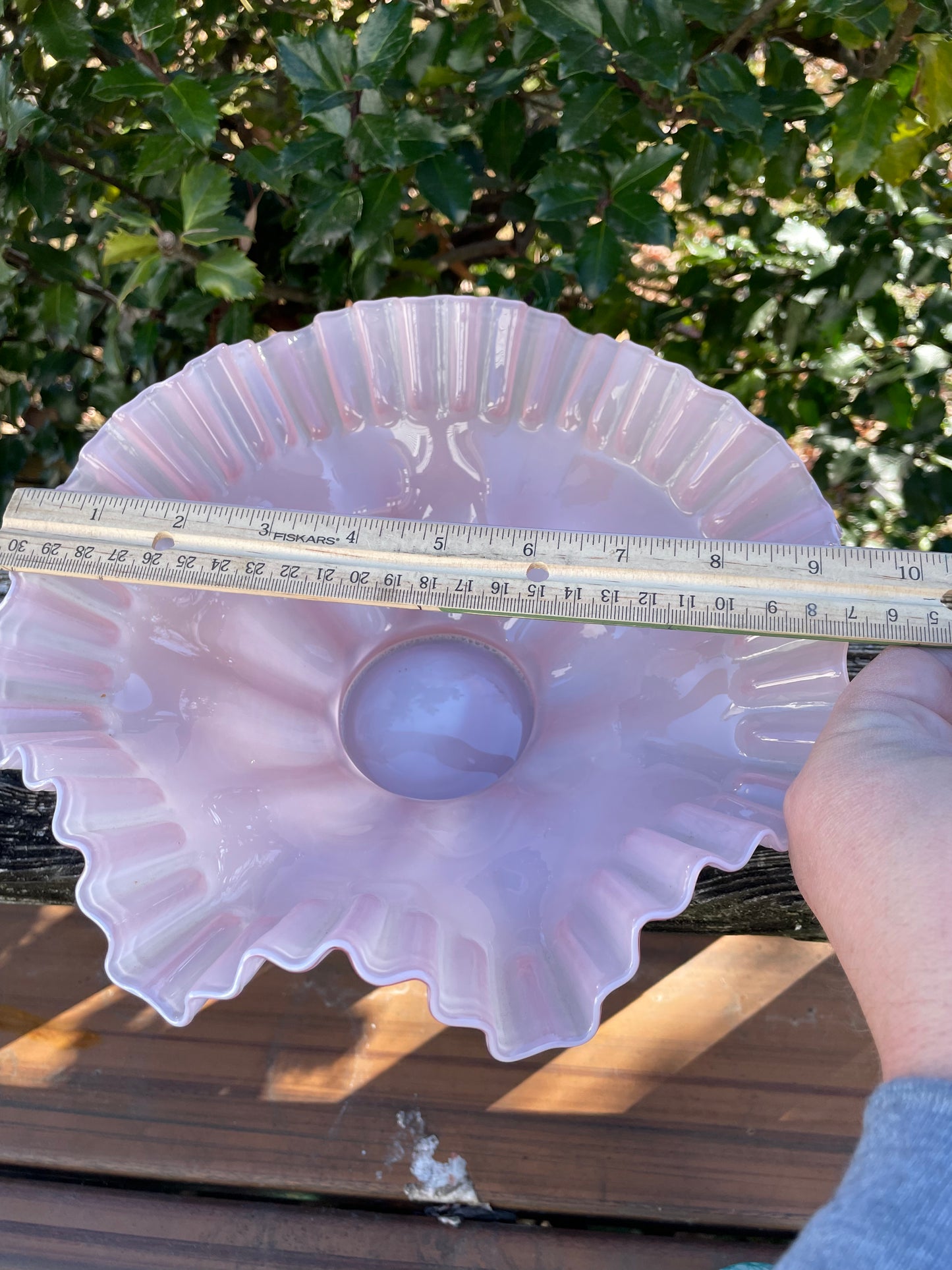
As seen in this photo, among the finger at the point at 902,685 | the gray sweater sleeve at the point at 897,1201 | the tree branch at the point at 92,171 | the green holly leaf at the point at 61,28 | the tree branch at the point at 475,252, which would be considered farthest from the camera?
the tree branch at the point at 475,252

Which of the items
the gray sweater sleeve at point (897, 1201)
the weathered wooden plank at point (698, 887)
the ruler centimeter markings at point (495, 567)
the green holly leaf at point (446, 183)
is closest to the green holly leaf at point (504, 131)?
the green holly leaf at point (446, 183)

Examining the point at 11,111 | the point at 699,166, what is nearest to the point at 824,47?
the point at 699,166

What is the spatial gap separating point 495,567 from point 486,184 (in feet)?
1.79

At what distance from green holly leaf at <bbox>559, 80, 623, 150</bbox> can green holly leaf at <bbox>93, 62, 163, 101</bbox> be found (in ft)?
Answer: 1.07

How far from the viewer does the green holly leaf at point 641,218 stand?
791 mm

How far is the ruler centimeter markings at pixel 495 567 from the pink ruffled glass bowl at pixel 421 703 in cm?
3

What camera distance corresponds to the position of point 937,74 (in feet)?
2.24

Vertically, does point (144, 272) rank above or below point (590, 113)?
below

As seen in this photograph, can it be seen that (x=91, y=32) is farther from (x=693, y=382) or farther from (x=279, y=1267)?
(x=279, y=1267)

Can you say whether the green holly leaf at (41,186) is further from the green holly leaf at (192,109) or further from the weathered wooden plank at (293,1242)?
the weathered wooden plank at (293,1242)

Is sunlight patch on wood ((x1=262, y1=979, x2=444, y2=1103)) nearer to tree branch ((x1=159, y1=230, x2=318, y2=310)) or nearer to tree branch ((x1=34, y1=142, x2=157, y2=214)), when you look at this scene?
tree branch ((x1=159, y1=230, x2=318, y2=310))

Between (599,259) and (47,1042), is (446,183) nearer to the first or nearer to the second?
(599,259)

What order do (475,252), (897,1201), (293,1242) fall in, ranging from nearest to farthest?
(897,1201), (293,1242), (475,252)

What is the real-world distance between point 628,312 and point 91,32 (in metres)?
0.63
